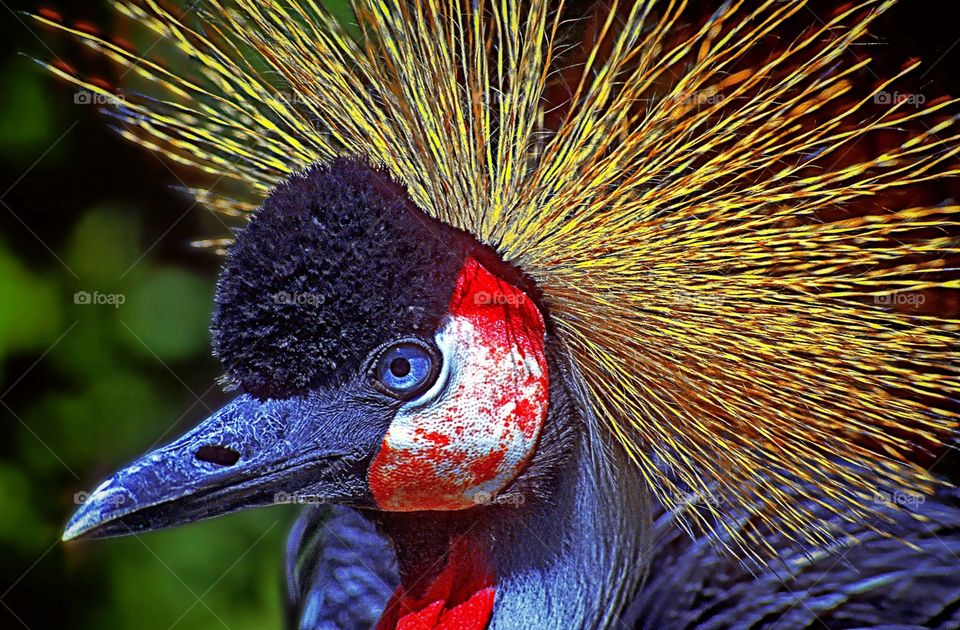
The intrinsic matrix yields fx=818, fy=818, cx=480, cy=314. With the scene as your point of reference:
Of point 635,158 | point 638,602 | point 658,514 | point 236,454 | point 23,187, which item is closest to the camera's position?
point 236,454

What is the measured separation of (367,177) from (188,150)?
372mm

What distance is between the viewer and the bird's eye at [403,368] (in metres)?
0.88

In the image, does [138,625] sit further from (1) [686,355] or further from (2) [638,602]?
(1) [686,355]

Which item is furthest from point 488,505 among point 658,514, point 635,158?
point 635,158

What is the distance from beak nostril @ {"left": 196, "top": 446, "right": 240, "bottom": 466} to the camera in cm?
84

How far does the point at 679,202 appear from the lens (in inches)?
37.3

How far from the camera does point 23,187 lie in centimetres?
149

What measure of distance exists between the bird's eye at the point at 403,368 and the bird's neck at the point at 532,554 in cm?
20
